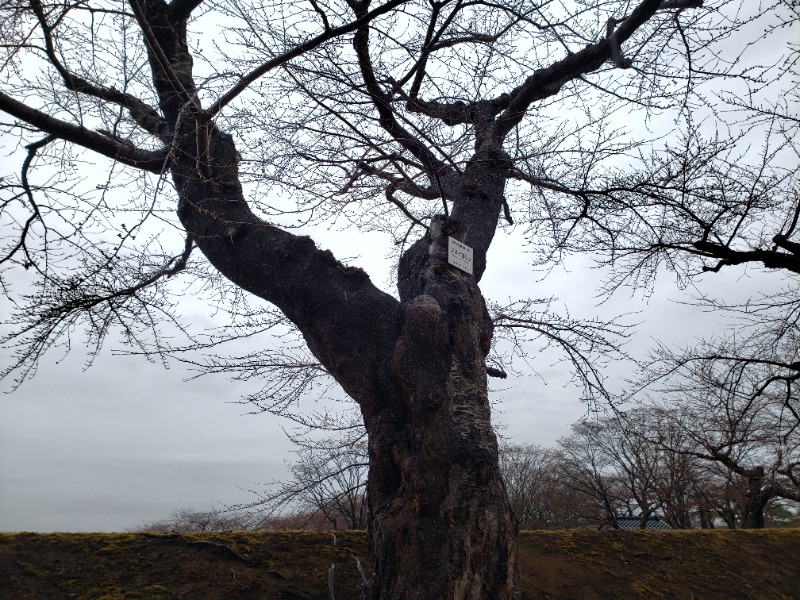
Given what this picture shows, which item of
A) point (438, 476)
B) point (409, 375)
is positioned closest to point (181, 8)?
point (409, 375)

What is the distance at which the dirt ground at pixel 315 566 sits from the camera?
10.6ft

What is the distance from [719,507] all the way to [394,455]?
591 inches

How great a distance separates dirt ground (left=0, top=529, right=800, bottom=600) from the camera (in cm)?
322

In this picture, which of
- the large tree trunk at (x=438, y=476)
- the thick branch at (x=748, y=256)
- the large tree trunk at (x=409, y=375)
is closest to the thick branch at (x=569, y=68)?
the large tree trunk at (x=409, y=375)

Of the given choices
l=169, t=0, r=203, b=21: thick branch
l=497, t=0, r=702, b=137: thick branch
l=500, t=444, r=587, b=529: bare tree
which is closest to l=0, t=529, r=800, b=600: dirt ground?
l=497, t=0, r=702, b=137: thick branch

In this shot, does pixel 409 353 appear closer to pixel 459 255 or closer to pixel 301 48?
pixel 459 255

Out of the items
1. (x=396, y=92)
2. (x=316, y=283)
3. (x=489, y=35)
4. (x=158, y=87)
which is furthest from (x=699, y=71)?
(x=158, y=87)

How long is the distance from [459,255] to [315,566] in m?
2.50

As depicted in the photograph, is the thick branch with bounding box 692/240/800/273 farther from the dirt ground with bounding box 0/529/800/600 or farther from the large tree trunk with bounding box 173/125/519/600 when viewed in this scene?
the dirt ground with bounding box 0/529/800/600

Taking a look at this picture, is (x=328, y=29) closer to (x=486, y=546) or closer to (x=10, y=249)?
(x=10, y=249)

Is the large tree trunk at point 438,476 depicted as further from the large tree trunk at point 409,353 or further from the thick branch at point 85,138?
the thick branch at point 85,138

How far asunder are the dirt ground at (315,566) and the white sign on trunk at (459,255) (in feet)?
7.68

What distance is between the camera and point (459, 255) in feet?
12.4

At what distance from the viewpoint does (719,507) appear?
46.6 ft
